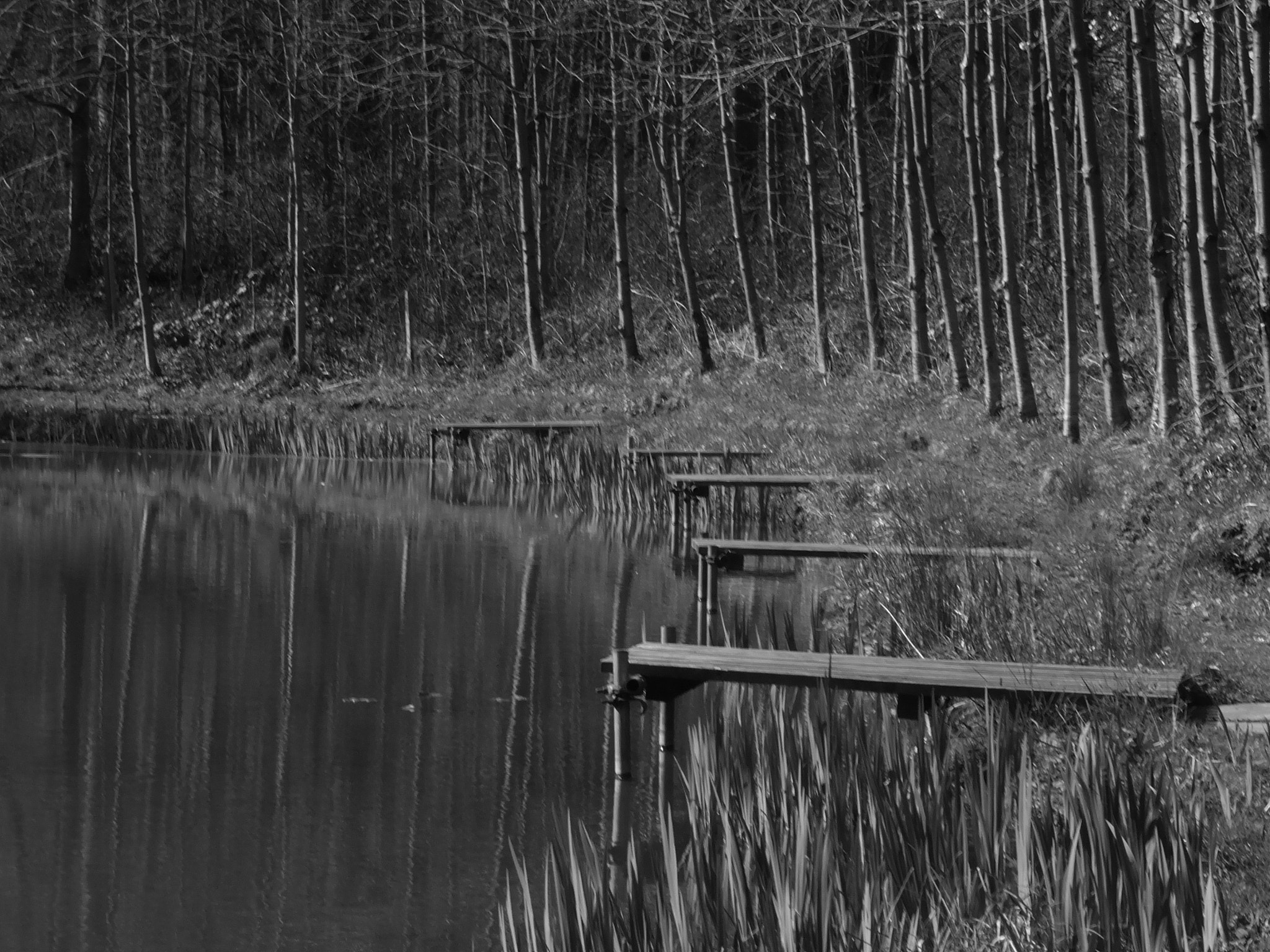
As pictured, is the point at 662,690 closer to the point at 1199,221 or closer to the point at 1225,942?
the point at 1225,942

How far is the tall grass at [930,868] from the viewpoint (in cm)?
335

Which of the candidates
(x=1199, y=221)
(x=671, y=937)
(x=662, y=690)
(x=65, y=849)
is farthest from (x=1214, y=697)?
(x=1199, y=221)

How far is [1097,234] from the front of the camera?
1330 cm

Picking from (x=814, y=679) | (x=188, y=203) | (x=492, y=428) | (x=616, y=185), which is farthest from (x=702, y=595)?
(x=188, y=203)

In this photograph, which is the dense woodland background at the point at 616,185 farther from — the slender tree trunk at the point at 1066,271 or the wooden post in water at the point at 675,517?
the wooden post in water at the point at 675,517

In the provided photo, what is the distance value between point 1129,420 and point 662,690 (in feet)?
26.5

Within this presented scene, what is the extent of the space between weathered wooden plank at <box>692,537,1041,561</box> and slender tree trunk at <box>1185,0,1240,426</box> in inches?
115

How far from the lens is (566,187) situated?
36375 mm

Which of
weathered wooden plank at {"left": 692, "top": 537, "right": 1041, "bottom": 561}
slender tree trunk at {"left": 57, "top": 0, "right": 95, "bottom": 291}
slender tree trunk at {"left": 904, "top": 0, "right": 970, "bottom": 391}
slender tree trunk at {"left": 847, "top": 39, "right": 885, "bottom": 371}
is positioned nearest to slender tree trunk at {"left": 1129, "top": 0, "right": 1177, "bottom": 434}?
weathered wooden plank at {"left": 692, "top": 537, "right": 1041, "bottom": 561}

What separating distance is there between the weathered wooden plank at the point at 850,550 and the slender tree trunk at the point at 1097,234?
3.81m

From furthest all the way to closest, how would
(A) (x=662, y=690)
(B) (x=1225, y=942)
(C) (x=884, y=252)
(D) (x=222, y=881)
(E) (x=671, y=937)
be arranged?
(C) (x=884, y=252) → (A) (x=662, y=690) → (D) (x=222, y=881) → (E) (x=671, y=937) → (B) (x=1225, y=942)

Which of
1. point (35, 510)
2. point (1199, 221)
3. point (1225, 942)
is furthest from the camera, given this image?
point (35, 510)

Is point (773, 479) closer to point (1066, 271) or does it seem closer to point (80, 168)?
point (1066, 271)

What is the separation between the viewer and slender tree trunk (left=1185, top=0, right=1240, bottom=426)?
11281mm
